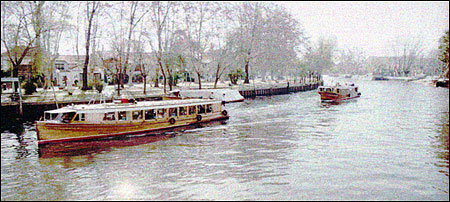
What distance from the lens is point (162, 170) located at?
1827 cm

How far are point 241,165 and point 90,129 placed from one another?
1284cm

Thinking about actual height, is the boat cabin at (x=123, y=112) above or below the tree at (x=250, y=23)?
below

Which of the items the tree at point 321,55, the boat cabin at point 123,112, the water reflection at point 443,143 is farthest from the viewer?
the tree at point 321,55

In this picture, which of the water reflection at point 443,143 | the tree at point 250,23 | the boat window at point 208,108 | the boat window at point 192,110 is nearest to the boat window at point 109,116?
the boat window at point 192,110

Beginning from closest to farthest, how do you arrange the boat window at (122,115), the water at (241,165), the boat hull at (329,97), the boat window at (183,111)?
1. the water at (241,165)
2. the boat window at (122,115)
3. the boat window at (183,111)
4. the boat hull at (329,97)

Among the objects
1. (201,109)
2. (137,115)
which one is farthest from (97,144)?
(201,109)

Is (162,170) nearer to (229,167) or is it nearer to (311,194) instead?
(229,167)

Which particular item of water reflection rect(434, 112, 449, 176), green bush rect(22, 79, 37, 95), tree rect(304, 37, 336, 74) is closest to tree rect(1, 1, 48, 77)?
green bush rect(22, 79, 37, 95)

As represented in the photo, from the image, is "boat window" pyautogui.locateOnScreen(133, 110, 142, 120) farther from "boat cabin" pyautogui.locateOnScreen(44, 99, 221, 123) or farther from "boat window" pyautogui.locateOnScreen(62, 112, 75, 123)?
"boat window" pyautogui.locateOnScreen(62, 112, 75, 123)

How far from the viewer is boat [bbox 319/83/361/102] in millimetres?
58000

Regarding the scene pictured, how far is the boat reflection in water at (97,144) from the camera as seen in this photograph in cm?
2249

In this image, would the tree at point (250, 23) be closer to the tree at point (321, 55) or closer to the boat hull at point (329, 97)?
the boat hull at point (329, 97)

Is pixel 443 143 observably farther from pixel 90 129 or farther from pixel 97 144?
pixel 90 129

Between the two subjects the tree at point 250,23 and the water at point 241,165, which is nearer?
the water at point 241,165
